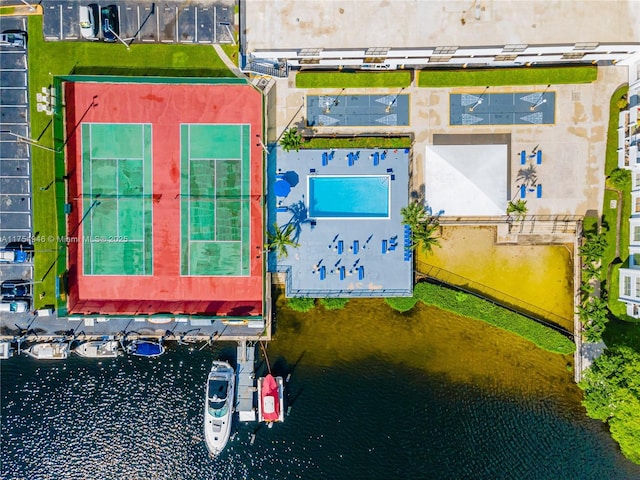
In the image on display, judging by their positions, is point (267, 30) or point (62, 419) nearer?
point (267, 30)

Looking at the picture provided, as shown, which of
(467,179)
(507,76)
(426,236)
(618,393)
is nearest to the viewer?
(618,393)

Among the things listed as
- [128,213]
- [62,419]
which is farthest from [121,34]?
[62,419]

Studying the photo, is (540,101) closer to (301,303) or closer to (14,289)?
(301,303)

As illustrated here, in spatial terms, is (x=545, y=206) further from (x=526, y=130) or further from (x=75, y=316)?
(x=75, y=316)

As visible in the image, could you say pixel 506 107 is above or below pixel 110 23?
below

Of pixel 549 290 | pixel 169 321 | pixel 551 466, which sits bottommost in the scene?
pixel 551 466

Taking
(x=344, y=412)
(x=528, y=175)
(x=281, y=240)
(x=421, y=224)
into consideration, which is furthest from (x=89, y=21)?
(x=344, y=412)

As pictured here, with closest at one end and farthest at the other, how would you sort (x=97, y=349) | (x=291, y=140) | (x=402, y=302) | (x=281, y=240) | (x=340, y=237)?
(x=291, y=140), (x=281, y=240), (x=340, y=237), (x=402, y=302), (x=97, y=349)
